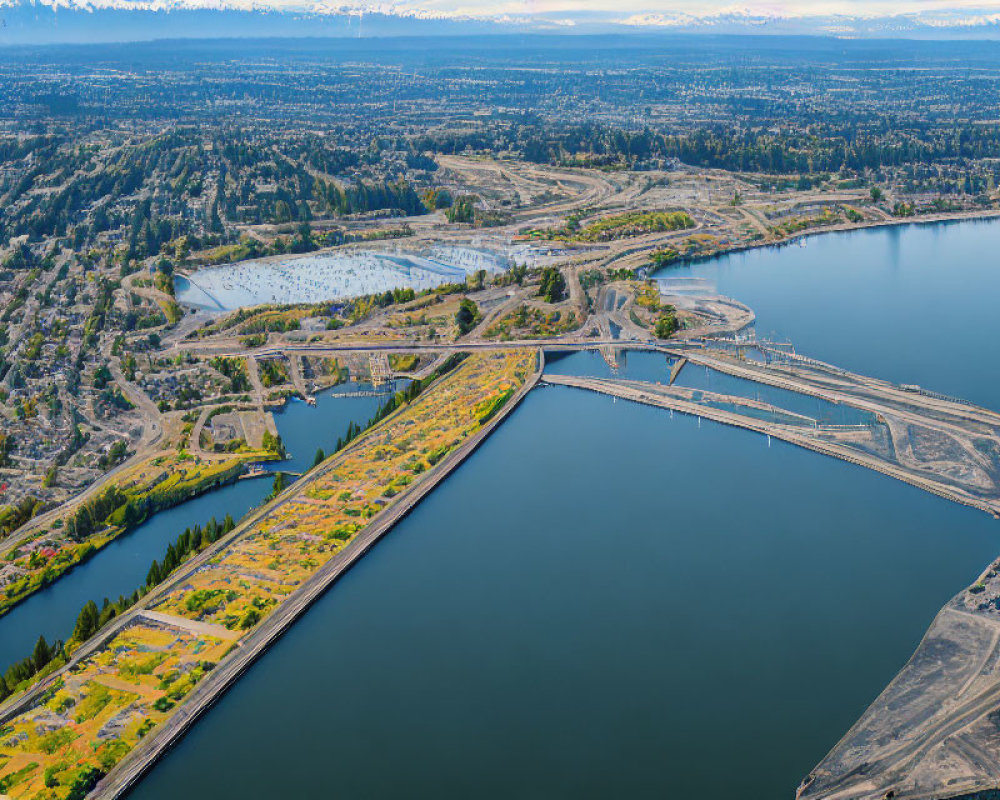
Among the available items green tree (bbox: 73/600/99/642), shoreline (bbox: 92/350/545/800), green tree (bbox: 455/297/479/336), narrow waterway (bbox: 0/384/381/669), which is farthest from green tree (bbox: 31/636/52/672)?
green tree (bbox: 455/297/479/336)

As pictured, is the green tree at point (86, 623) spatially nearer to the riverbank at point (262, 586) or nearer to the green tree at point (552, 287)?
the riverbank at point (262, 586)

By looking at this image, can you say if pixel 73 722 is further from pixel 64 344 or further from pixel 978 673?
pixel 64 344

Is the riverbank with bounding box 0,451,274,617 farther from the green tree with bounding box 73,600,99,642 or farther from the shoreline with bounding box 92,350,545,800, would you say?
the green tree with bounding box 73,600,99,642

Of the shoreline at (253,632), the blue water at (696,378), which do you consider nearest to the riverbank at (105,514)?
the shoreline at (253,632)

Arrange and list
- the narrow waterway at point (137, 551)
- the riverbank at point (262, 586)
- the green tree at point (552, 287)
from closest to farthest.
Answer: the riverbank at point (262, 586), the narrow waterway at point (137, 551), the green tree at point (552, 287)

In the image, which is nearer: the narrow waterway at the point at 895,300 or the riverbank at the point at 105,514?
the riverbank at the point at 105,514

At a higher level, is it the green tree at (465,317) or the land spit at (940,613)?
the green tree at (465,317)

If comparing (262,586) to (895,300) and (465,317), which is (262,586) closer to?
(465,317)

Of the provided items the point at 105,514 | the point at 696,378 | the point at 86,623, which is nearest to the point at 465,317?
the point at 696,378
